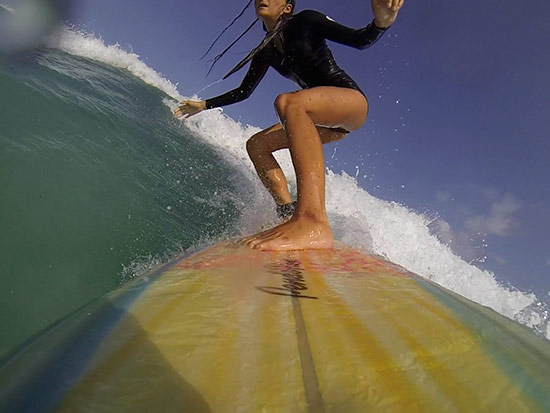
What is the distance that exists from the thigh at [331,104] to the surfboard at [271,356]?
1.40m

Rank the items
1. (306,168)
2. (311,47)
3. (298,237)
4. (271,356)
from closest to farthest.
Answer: (271,356) → (298,237) → (306,168) → (311,47)

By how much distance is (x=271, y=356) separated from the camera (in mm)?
737

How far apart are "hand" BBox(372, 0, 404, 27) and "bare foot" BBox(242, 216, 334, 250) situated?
4.08 feet

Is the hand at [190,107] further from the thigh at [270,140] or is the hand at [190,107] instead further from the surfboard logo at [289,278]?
the surfboard logo at [289,278]

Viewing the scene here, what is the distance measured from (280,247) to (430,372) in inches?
51.6

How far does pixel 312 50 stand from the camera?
2.72 metres

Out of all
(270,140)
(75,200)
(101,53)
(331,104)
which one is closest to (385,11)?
(331,104)

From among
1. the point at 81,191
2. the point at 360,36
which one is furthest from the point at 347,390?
the point at 81,191

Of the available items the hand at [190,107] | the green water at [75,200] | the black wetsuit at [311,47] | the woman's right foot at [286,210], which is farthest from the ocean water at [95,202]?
the black wetsuit at [311,47]

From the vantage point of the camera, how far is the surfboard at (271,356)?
1.97 feet

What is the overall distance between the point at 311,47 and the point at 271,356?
244 centimetres

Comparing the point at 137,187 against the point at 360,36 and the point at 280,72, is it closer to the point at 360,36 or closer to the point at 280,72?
the point at 280,72

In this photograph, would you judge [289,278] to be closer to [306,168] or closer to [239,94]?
[306,168]

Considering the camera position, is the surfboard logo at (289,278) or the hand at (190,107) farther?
the hand at (190,107)
